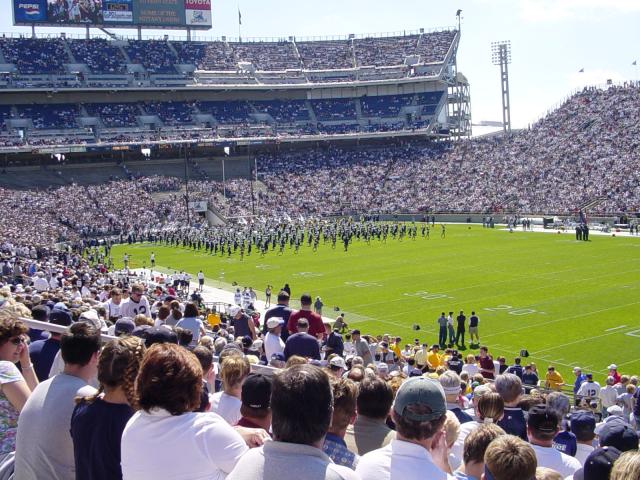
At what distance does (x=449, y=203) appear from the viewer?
61.5m

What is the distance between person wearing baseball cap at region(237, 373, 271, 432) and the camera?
3.79 meters

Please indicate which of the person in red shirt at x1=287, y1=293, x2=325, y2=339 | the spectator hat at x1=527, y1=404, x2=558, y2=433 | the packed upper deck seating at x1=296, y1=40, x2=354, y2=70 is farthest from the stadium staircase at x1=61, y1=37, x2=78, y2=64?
the spectator hat at x1=527, y1=404, x2=558, y2=433

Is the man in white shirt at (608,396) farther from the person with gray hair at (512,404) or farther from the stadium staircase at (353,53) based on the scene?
the stadium staircase at (353,53)

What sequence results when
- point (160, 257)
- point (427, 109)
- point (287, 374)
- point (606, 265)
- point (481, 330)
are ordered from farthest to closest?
point (427, 109)
point (160, 257)
point (606, 265)
point (481, 330)
point (287, 374)

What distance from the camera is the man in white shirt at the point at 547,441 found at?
4375mm

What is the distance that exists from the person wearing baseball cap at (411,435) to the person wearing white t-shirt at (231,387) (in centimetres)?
159

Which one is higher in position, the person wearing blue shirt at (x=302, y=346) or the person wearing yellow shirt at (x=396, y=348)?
the person wearing blue shirt at (x=302, y=346)

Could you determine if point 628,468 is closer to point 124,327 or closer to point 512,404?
point 512,404

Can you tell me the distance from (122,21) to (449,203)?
35337mm

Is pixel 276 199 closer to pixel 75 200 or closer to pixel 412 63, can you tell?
pixel 75 200

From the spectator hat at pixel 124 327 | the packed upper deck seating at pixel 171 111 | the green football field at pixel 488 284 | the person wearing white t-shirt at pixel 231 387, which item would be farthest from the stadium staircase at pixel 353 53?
the person wearing white t-shirt at pixel 231 387

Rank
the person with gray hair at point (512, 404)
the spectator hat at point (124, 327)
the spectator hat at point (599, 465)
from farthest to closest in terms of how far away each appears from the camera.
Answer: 1. the spectator hat at point (124, 327)
2. the person with gray hair at point (512, 404)
3. the spectator hat at point (599, 465)

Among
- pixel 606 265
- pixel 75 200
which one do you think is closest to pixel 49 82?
pixel 75 200

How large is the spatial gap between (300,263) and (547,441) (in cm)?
3195
